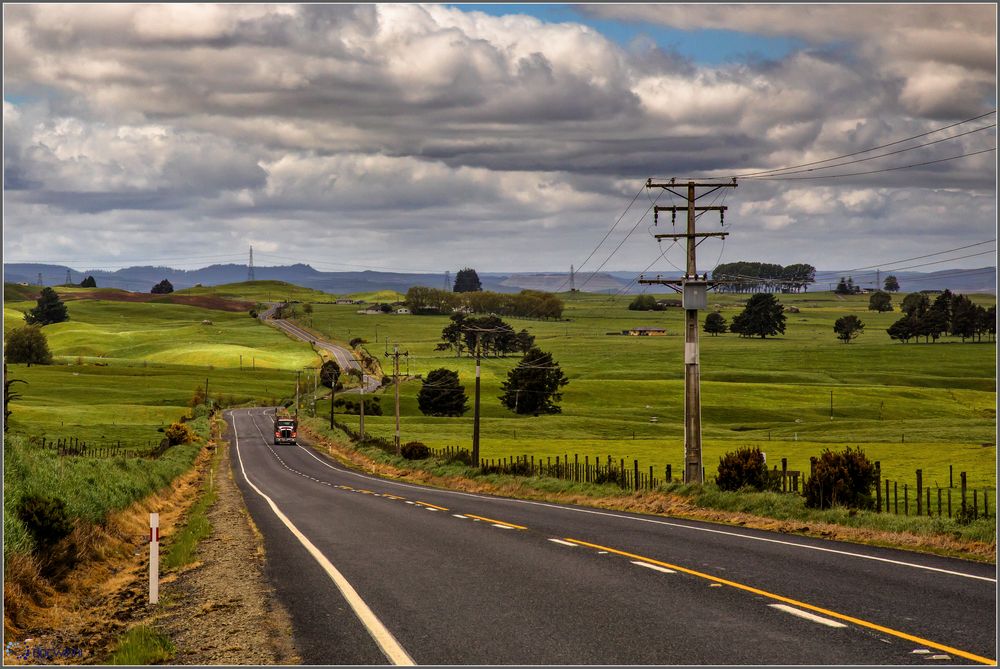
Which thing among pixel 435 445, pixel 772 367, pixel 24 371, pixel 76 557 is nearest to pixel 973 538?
pixel 76 557

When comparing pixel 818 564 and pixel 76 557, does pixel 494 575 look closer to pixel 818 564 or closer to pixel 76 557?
pixel 818 564

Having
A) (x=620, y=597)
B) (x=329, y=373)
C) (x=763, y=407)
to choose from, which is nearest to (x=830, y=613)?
(x=620, y=597)

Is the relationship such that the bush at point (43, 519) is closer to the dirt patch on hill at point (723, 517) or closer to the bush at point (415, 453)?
the dirt patch on hill at point (723, 517)

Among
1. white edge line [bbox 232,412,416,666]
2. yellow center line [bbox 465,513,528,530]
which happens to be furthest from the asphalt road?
yellow center line [bbox 465,513,528,530]

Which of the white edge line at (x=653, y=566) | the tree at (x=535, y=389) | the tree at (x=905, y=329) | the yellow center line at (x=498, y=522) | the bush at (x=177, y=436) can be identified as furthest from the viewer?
the tree at (x=905, y=329)

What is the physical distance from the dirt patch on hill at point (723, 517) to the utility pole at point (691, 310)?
3.41 meters

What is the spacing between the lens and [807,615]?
1145cm

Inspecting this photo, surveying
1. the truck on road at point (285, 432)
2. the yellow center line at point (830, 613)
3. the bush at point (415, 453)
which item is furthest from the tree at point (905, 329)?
the yellow center line at point (830, 613)

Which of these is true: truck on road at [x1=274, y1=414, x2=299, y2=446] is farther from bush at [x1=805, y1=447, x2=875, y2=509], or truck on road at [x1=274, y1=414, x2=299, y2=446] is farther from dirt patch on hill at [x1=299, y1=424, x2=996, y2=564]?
bush at [x1=805, y1=447, x2=875, y2=509]

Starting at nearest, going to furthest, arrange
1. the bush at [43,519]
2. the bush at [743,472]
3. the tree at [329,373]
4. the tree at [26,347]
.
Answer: the bush at [43,519] → the bush at [743,472] → the tree at [329,373] → the tree at [26,347]

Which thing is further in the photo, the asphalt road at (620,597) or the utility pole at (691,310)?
the utility pole at (691,310)

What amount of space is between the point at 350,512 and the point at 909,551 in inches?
631

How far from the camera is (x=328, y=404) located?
151m

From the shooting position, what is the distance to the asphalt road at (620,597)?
10.0 metres
